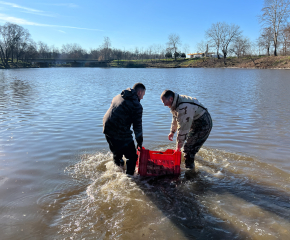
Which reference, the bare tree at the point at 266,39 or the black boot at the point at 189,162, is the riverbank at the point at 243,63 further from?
the black boot at the point at 189,162

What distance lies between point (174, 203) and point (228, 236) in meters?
1.04

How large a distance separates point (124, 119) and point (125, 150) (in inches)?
26.3

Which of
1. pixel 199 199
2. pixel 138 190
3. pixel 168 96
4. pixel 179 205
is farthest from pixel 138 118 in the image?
pixel 199 199

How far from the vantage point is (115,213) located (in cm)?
353

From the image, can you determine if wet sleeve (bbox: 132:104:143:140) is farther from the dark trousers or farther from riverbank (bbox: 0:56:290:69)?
riverbank (bbox: 0:56:290:69)

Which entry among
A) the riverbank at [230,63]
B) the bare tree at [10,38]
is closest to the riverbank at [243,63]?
the riverbank at [230,63]

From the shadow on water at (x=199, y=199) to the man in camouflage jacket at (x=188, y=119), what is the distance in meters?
0.71

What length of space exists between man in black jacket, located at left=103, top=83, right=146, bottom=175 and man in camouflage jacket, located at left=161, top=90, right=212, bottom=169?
0.56 meters

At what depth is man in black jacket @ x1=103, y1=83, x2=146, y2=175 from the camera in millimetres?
4152

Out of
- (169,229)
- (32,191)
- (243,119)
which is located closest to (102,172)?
(32,191)

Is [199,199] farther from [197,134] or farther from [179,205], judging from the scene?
[197,134]

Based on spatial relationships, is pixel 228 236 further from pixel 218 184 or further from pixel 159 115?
pixel 159 115

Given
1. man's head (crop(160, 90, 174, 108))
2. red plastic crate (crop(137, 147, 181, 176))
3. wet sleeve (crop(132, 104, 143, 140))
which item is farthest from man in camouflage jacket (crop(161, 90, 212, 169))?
wet sleeve (crop(132, 104, 143, 140))

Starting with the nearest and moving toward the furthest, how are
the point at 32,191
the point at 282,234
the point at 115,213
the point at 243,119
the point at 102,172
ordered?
the point at 282,234
the point at 115,213
the point at 32,191
the point at 102,172
the point at 243,119
